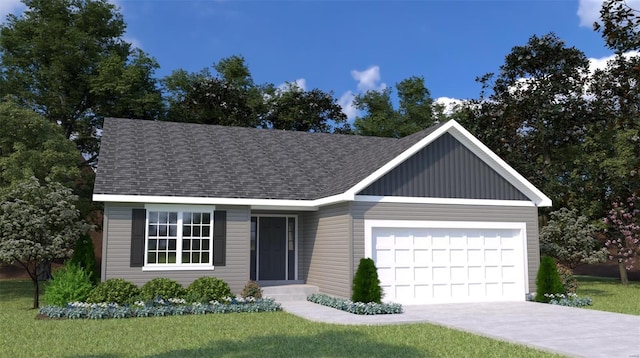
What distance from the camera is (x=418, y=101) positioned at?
43750 millimetres

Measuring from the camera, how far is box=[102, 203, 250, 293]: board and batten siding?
1630cm

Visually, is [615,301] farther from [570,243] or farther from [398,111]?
[398,111]

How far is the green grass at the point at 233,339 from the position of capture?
9.60 m

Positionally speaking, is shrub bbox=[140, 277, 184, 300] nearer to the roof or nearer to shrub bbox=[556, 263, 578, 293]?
the roof

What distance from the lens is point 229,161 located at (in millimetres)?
20078

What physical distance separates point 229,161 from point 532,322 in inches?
455

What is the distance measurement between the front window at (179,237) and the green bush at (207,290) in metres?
0.82

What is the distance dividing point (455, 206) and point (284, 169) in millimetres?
6309

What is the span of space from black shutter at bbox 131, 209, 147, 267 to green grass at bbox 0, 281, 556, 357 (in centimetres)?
277

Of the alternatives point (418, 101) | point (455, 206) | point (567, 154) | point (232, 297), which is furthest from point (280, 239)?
point (418, 101)

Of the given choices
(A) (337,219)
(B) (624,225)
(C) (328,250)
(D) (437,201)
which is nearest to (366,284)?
(A) (337,219)

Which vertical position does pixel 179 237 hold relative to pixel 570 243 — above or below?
above

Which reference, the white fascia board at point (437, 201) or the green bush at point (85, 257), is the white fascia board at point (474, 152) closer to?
the white fascia board at point (437, 201)

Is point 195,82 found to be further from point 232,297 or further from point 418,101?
point 232,297
